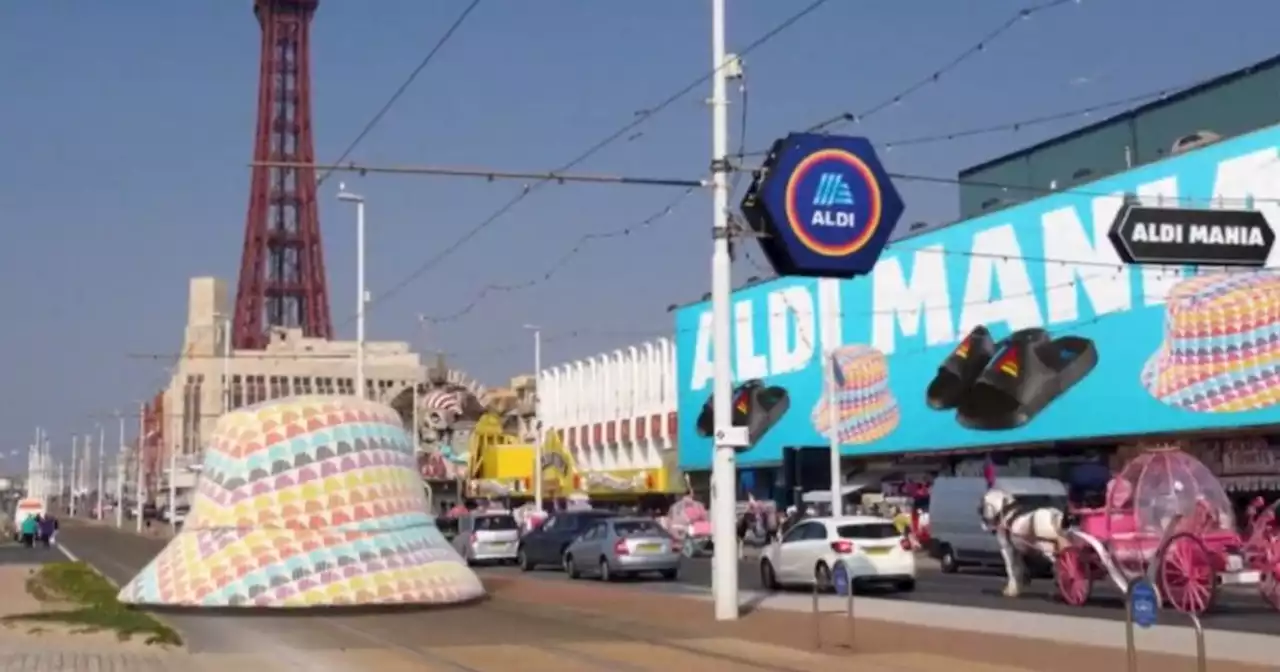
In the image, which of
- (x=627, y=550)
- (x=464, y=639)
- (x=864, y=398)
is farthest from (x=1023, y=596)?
(x=864, y=398)

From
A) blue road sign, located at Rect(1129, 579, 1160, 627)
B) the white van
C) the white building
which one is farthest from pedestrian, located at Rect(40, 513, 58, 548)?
blue road sign, located at Rect(1129, 579, 1160, 627)

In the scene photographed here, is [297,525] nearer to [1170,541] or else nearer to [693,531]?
[1170,541]

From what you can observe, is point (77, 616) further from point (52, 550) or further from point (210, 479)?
point (52, 550)

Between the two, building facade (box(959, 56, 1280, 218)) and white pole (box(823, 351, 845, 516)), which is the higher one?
building facade (box(959, 56, 1280, 218))

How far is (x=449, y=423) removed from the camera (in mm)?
78812

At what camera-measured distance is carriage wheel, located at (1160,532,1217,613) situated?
71.8ft

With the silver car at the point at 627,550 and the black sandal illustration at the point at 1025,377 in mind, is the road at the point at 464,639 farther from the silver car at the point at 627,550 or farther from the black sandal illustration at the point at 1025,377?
the black sandal illustration at the point at 1025,377

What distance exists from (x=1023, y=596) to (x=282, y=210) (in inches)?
4836

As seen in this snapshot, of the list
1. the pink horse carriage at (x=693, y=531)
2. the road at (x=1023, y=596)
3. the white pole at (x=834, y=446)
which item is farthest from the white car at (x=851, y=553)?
the pink horse carriage at (x=693, y=531)

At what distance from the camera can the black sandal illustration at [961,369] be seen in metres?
50.5

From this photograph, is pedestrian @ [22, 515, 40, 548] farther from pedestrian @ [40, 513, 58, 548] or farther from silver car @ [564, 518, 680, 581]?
silver car @ [564, 518, 680, 581]

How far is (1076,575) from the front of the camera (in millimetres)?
24375

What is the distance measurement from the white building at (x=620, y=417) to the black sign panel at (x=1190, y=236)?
1852 inches

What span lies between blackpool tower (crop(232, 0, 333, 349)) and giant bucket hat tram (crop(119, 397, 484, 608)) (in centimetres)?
11461
